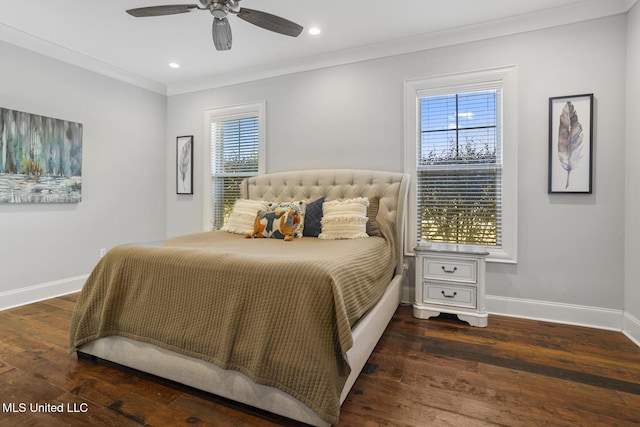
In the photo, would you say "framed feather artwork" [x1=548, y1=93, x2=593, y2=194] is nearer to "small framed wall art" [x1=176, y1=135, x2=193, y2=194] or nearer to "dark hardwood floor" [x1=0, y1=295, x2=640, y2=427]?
"dark hardwood floor" [x1=0, y1=295, x2=640, y2=427]

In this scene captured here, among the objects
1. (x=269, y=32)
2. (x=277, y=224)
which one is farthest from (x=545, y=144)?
(x=269, y=32)

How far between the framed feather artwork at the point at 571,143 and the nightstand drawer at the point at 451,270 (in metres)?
A: 0.98

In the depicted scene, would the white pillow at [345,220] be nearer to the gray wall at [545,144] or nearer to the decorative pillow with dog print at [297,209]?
the decorative pillow with dog print at [297,209]

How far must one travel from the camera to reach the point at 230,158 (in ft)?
14.1

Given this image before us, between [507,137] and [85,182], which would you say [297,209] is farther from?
[85,182]

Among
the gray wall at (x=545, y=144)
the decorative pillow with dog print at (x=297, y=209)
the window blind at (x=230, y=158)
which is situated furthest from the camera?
the window blind at (x=230, y=158)

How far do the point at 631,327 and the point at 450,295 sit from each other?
4.24 feet

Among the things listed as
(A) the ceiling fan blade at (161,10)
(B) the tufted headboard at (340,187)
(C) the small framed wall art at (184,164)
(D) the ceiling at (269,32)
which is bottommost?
(B) the tufted headboard at (340,187)

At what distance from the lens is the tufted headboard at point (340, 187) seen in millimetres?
3152

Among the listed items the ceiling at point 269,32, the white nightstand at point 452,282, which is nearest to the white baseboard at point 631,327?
the white nightstand at point 452,282

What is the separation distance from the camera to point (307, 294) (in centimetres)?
146

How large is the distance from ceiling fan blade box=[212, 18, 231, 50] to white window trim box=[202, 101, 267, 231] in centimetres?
161

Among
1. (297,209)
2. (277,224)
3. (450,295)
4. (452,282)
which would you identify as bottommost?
(450,295)

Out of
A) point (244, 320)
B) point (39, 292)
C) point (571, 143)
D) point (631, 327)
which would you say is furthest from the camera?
point (39, 292)
